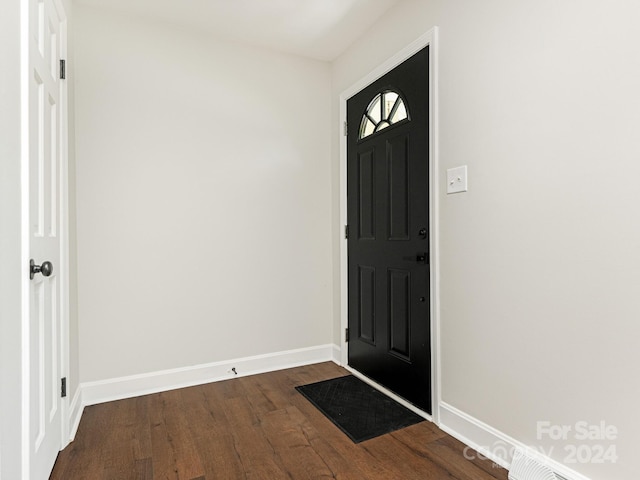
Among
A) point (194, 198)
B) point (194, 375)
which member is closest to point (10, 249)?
point (194, 198)

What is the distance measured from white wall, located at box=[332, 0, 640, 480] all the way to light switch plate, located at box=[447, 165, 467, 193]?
0.04m

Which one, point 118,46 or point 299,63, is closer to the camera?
point 118,46

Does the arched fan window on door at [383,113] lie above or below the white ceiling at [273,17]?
below

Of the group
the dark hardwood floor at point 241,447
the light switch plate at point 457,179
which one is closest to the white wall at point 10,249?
the dark hardwood floor at point 241,447

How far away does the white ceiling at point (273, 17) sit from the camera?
7.69ft

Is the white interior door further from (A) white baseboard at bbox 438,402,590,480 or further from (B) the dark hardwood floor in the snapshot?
(A) white baseboard at bbox 438,402,590,480

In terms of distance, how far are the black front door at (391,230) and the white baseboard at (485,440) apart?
0.16 m

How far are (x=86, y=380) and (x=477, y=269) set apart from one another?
2.52 meters

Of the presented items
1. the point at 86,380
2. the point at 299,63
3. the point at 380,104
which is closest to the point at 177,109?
the point at 299,63

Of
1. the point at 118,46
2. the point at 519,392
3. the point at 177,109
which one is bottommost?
the point at 519,392

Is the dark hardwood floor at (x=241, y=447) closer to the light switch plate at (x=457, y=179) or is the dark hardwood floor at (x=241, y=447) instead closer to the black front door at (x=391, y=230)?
the black front door at (x=391, y=230)

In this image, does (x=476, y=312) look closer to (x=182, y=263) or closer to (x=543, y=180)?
(x=543, y=180)

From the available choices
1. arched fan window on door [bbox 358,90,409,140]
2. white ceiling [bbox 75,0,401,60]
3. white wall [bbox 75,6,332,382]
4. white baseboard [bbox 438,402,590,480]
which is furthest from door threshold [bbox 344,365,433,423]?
white ceiling [bbox 75,0,401,60]

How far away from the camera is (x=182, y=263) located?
264 centimetres
